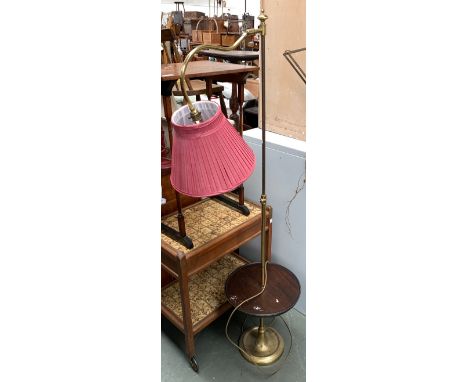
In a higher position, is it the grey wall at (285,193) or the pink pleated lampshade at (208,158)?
the pink pleated lampshade at (208,158)

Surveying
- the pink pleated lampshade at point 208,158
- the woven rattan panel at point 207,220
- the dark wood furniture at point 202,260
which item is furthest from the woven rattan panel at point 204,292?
the pink pleated lampshade at point 208,158

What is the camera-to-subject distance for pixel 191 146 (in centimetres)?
82

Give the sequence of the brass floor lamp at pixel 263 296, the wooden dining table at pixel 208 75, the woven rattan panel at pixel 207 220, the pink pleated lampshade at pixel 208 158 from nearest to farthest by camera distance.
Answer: the pink pleated lampshade at pixel 208 158 < the wooden dining table at pixel 208 75 < the brass floor lamp at pixel 263 296 < the woven rattan panel at pixel 207 220

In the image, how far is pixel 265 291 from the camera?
1.39 meters

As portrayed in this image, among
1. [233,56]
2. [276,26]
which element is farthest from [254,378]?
[276,26]

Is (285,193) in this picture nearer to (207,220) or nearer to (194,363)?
(207,220)

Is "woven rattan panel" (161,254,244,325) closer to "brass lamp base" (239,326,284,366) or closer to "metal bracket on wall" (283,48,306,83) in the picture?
"brass lamp base" (239,326,284,366)

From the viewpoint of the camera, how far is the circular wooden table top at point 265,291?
130 centimetres

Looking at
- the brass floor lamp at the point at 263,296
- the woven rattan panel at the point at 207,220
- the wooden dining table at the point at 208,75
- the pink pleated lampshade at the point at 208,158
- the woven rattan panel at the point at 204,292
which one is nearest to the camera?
the pink pleated lampshade at the point at 208,158

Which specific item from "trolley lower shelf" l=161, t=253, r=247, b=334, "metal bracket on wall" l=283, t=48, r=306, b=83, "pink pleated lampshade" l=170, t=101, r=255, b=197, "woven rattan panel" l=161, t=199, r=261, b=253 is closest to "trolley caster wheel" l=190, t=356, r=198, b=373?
"trolley lower shelf" l=161, t=253, r=247, b=334

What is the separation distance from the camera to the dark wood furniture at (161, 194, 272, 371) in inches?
53.0

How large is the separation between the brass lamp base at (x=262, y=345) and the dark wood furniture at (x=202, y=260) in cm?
17

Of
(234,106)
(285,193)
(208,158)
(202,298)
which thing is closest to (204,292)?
(202,298)

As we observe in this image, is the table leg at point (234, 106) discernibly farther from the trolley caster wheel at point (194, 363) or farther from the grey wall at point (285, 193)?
the trolley caster wheel at point (194, 363)
